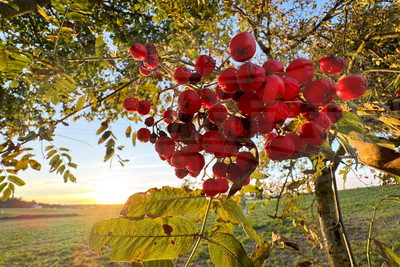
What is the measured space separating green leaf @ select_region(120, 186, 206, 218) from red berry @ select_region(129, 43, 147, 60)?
20.5 inches

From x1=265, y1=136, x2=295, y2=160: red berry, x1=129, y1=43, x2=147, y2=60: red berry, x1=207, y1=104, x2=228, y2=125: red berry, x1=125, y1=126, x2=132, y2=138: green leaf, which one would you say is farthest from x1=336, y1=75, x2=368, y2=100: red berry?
x1=125, y1=126, x2=132, y2=138: green leaf

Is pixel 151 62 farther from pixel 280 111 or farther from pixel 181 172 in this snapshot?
pixel 280 111

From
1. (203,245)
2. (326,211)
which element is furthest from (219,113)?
(203,245)

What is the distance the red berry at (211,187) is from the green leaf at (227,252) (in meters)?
0.14

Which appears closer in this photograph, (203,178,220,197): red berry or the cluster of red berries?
the cluster of red berries

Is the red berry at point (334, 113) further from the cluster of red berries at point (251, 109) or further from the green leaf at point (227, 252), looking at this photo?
the green leaf at point (227, 252)

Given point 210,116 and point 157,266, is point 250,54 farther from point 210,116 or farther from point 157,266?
point 157,266

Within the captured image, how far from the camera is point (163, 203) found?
0.80 m

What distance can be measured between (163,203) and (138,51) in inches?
22.8

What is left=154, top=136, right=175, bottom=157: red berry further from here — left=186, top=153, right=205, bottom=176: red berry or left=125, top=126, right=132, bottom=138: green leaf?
left=125, top=126, right=132, bottom=138: green leaf

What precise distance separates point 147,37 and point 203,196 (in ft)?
23.7

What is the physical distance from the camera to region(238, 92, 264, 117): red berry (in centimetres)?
66

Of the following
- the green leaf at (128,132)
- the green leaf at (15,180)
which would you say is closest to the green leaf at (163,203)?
the green leaf at (128,132)

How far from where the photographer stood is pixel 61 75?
162cm
